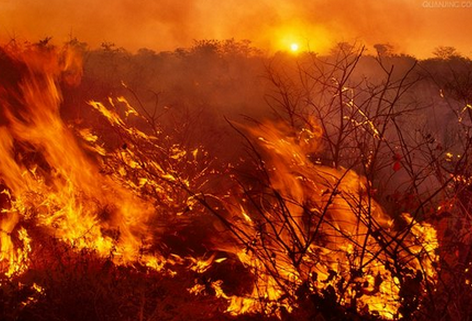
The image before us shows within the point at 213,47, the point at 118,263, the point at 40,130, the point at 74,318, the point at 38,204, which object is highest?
the point at 213,47

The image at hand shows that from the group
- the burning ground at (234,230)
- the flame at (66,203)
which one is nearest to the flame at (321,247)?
the burning ground at (234,230)

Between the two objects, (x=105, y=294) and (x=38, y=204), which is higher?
(x=38, y=204)

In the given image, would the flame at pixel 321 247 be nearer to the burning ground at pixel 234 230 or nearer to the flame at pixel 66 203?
the burning ground at pixel 234 230

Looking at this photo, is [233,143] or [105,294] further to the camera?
[233,143]

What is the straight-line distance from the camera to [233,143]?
13828mm

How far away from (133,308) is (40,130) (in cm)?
320

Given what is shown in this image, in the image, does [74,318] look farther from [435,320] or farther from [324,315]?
[435,320]

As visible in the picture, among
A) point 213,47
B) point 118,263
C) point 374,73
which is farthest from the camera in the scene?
point 213,47

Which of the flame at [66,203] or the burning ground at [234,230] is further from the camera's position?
the flame at [66,203]

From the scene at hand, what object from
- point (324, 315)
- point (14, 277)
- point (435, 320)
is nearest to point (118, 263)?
point (14, 277)

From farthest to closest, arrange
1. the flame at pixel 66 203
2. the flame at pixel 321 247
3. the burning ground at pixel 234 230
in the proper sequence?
the flame at pixel 66 203 < the flame at pixel 321 247 < the burning ground at pixel 234 230

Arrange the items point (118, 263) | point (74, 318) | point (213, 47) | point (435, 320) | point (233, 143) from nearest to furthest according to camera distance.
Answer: point (435, 320) < point (74, 318) < point (118, 263) < point (233, 143) < point (213, 47)

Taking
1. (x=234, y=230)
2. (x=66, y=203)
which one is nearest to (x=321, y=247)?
(x=234, y=230)

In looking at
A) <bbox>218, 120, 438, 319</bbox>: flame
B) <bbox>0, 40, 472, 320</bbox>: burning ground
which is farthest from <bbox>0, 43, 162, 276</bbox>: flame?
<bbox>218, 120, 438, 319</bbox>: flame
